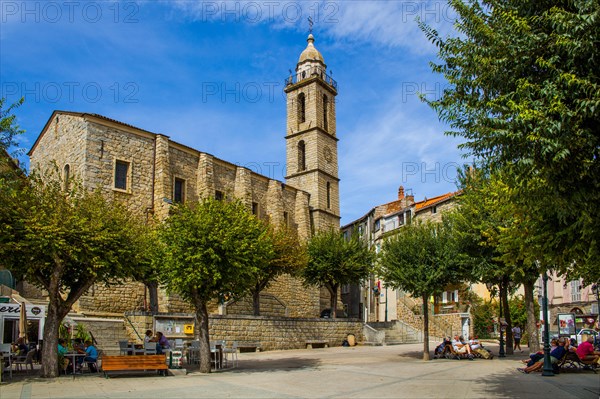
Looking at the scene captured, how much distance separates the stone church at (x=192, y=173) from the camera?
29.5 meters

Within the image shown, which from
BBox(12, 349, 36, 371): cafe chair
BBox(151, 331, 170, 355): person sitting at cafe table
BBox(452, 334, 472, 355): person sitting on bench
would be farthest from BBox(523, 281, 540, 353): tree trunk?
BBox(12, 349, 36, 371): cafe chair

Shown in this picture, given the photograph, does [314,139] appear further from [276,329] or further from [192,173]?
[276,329]

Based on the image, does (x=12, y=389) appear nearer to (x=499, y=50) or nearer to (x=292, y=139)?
(x=499, y=50)

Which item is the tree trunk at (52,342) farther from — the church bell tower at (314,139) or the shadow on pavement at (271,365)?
the church bell tower at (314,139)

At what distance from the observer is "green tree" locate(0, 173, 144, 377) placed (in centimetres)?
1398

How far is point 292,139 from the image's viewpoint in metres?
53.1

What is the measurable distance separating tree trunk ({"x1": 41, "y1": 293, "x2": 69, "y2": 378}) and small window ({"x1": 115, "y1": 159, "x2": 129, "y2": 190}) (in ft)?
53.9

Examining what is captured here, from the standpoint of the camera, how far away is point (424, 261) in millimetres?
22172

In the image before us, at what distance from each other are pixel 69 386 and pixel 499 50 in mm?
11941

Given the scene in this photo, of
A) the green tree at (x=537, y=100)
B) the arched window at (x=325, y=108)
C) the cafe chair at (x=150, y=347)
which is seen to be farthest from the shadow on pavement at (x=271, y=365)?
the arched window at (x=325, y=108)

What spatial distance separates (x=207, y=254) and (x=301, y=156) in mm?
36443

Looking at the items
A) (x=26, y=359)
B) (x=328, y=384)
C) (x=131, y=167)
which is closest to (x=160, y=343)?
(x=26, y=359)

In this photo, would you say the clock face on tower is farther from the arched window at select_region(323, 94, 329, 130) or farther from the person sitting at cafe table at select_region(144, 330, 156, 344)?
the person sitting at cafe table at select_region(144, 330, 156, 344)

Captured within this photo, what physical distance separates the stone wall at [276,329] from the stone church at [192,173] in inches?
181
